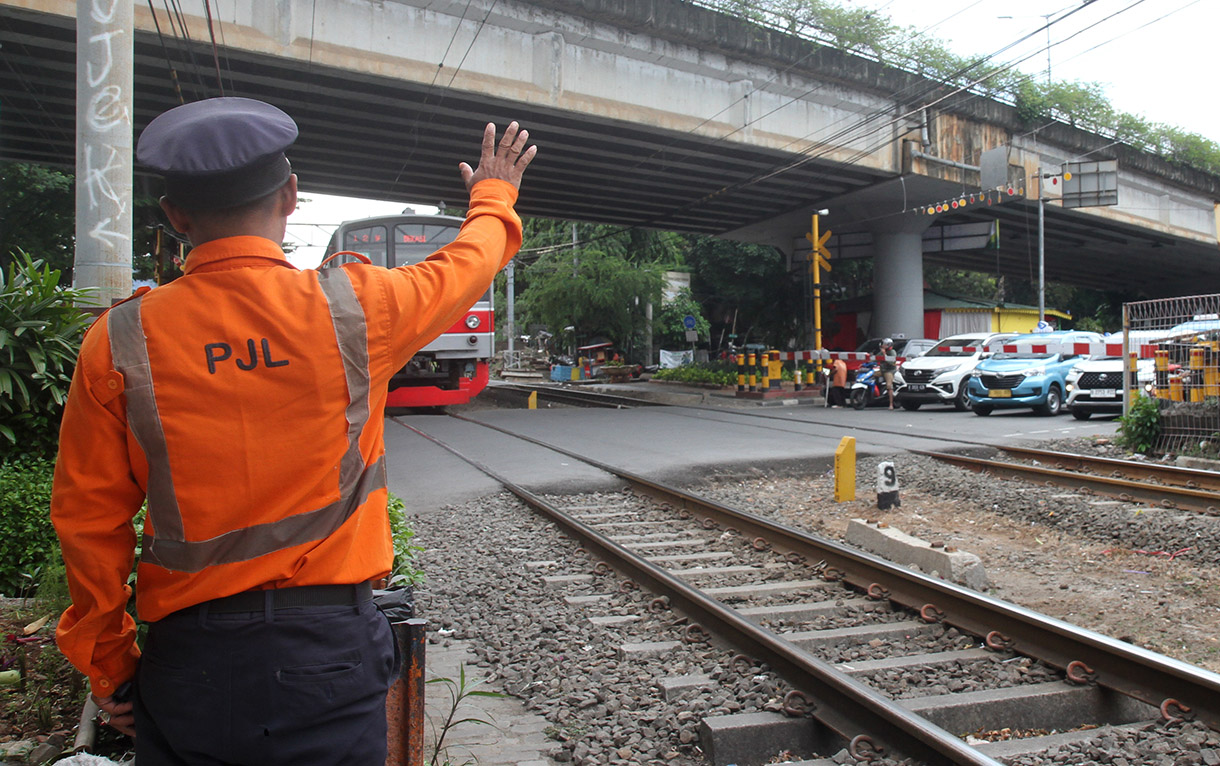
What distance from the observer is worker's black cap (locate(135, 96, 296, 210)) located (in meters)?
1.62

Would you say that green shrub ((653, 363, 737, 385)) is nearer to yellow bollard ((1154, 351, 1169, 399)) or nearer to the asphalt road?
the asphalt road

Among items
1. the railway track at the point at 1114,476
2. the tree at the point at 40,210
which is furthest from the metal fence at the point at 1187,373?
the tree at the point at 40,210

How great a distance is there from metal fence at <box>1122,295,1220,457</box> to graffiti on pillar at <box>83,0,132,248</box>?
11196 millimetres

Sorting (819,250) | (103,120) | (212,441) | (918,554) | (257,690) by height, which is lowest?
(918,554)

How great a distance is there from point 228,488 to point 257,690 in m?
0.35

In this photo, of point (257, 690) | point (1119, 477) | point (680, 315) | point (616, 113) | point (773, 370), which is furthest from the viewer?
point (680, 315)

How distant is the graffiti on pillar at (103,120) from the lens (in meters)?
5.10

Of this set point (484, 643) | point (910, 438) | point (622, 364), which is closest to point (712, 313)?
point (622, 364)

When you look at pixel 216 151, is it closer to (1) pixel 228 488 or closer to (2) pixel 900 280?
(1) pixel 228 488

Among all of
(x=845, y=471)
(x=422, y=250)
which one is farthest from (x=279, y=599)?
A: (x=422, y=250)

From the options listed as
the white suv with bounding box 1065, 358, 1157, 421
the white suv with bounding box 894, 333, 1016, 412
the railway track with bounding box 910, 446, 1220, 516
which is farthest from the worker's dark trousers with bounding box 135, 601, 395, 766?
the white suv with bounding box 894, 333, 1016, 412

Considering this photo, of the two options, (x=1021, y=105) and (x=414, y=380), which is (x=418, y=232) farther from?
(x=1021, y=105)

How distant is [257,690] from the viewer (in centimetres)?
154

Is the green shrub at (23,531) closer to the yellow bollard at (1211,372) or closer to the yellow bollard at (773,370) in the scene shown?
the yellow bollard at (1211,372)
